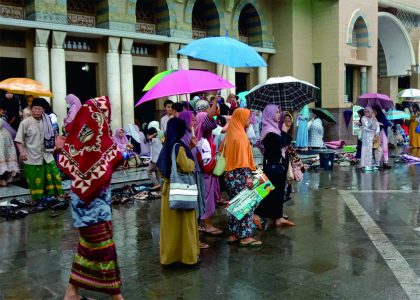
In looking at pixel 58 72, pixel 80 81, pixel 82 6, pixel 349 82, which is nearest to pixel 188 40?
pixel 82 6

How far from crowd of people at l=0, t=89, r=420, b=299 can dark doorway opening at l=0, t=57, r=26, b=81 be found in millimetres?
2411

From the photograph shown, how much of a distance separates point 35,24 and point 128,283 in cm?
790

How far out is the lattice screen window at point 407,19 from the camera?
2070 cm

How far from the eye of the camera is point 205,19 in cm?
1431

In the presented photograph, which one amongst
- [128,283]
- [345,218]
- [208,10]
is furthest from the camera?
[208,10]

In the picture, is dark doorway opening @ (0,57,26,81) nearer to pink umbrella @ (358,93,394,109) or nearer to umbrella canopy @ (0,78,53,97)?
umbrella canopy @ (0,78,53,97)

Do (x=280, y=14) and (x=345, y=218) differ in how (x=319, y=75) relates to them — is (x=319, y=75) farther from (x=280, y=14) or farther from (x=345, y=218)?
(x=345, y=218)

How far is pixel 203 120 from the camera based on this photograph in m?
5.54

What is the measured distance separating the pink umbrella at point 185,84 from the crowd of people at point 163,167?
22 centimetres

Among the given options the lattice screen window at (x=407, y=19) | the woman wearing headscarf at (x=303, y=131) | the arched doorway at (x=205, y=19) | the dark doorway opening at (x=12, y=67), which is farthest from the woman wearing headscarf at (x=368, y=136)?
the lattice screen window at (x=407, y=19)

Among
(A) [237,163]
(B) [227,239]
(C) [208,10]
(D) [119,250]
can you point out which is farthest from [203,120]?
(C) [208,10]

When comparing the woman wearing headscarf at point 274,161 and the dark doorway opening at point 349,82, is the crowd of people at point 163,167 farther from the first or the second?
the dark doorway opening at point 349,82

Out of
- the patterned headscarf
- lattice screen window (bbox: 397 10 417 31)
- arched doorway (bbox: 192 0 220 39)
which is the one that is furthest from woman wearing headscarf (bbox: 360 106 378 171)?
lattice screen window (bbox: 397 10 417 31)

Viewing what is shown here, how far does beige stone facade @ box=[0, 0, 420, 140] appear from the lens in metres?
10.6
